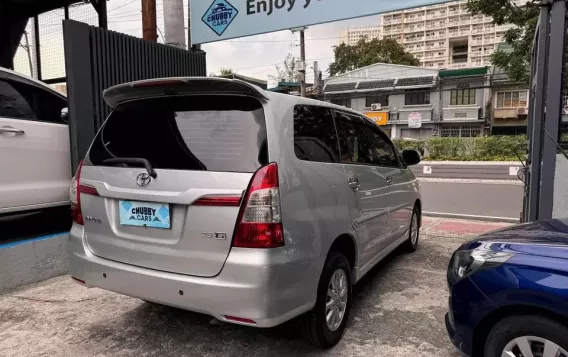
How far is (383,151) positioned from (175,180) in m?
2.51

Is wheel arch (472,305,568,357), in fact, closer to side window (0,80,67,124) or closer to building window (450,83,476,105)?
side window (0,80,67,124)

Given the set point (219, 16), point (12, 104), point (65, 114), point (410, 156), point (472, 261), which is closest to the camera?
point (472, 261)

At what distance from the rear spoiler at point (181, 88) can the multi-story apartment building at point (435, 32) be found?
312 feet

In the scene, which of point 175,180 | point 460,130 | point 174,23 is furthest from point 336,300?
point 460,130

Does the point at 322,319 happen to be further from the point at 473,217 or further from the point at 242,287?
the point at 473,217

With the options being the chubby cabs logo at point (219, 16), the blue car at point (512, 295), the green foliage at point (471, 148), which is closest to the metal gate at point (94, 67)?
the chubby cabs logo at point (219, 16)

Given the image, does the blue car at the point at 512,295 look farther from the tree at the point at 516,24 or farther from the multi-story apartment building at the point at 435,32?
the multi-story apartment building at the point at 435,32

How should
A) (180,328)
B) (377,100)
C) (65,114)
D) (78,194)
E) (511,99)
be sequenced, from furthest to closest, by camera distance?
(377,100) < (511,99) < (65,114) < (180,328) < (78,194)

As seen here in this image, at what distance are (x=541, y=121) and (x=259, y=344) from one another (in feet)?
11.6

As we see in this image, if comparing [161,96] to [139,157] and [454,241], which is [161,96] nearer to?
[139,157]

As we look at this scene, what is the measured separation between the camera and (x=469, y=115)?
37875 mm

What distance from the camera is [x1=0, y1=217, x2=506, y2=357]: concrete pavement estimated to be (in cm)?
282

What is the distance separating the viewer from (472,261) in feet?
7.66

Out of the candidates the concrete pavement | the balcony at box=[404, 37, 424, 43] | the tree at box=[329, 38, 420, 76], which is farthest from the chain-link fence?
the balcony at box=[404, 37, 424, 43]
